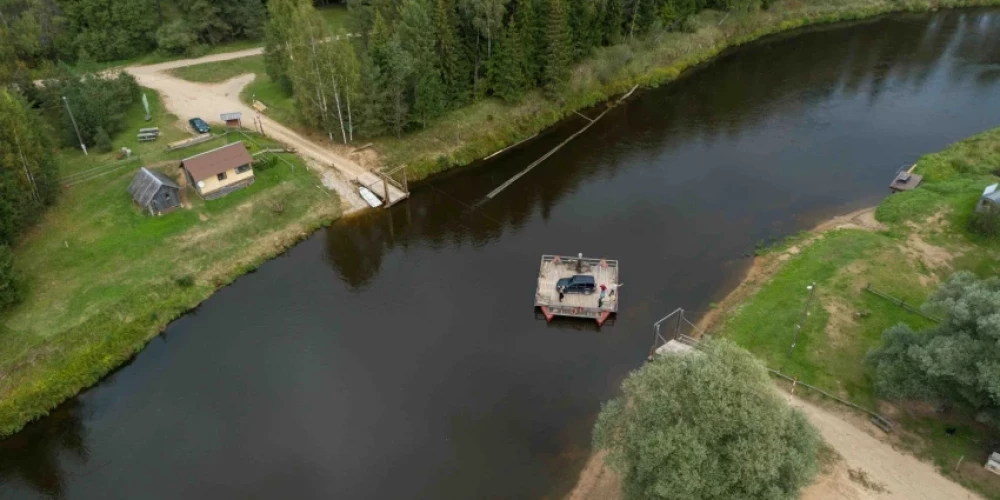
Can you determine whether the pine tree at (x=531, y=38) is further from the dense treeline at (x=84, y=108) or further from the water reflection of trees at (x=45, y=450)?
the water reflection of trees at (x=45, y=450)

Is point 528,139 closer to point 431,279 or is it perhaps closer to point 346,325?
point 431,279

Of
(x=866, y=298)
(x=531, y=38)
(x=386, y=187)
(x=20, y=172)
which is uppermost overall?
(x=531, y=38)

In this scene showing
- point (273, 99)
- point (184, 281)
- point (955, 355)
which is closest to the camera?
point (955, 355)

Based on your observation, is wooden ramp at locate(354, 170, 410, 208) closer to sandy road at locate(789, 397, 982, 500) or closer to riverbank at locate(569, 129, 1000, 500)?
riverbank at locate(569, 129, 1000, 500)

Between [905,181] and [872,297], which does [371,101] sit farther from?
[905,181]

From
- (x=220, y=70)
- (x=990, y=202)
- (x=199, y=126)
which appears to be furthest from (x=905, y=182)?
(x=220, y=70)

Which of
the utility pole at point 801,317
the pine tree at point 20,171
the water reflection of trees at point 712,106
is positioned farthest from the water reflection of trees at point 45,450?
the utility pole at point 801,317

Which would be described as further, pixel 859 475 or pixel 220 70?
pixel 220 70

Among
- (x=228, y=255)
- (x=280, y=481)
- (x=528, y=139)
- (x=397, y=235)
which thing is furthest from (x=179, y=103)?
(x=280, y=481)
